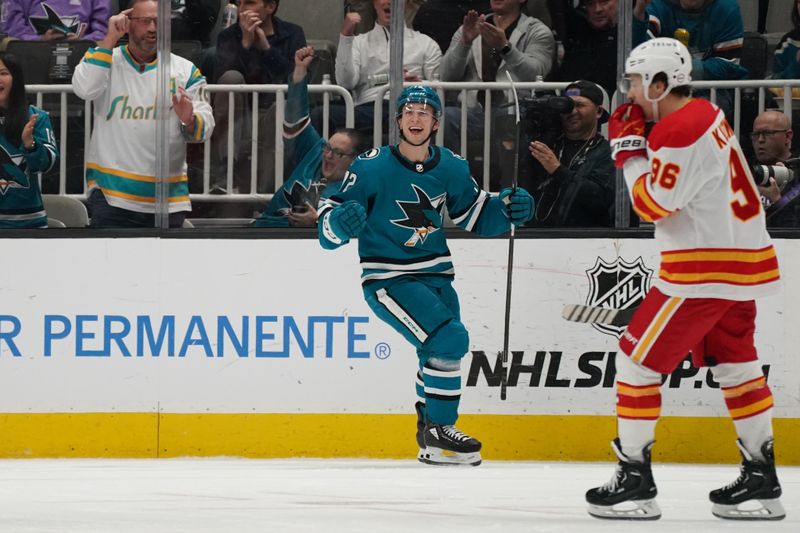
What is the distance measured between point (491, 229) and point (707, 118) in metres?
1.49

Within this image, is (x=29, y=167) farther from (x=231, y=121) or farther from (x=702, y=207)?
(x=702, y=207)

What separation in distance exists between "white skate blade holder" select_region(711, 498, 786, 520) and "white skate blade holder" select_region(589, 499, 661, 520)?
0.21m

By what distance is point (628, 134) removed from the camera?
3.97 m

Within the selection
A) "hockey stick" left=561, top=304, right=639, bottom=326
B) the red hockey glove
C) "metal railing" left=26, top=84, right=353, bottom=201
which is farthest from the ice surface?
"metal railing" left=26, top=84, right=353, bottom=201

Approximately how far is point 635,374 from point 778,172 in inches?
87.7

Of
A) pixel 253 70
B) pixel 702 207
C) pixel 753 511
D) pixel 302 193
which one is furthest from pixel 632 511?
pixel 253 70

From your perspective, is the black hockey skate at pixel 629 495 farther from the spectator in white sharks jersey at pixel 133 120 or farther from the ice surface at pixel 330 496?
the spectator in white sharks jersey at pixel 133 120

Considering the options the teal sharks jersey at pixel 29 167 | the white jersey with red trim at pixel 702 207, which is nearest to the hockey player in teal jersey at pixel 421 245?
the white jersey with red trim at pixel 702 207

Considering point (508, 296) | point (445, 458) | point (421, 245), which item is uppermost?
point (421, 245)

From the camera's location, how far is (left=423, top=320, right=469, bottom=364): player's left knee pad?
16.6ft

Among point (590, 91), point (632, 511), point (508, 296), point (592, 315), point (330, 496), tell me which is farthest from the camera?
point (590, 91)

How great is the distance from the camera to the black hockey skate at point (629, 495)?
12.7 feet

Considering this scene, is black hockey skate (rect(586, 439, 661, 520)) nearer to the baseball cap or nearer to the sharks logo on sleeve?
the baseball cap

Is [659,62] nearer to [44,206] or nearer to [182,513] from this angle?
[182,513]
